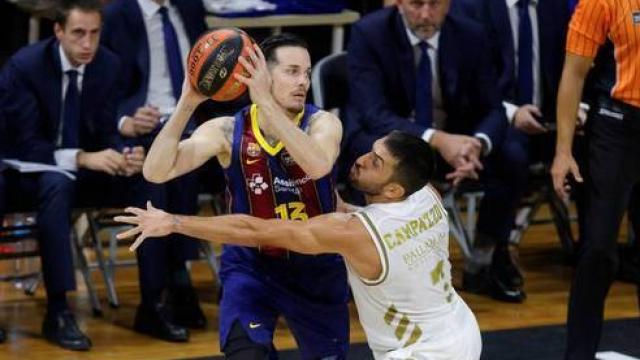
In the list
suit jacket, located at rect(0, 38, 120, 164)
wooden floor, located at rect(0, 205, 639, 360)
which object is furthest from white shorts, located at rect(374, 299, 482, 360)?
suit jacket, located at rect(0, 38, 120, 164)

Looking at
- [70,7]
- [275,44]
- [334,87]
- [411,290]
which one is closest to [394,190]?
[411,290]

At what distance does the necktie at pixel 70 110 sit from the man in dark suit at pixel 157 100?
0.83 ft

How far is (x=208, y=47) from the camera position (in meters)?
4.80

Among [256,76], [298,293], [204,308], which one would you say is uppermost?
[256,76]

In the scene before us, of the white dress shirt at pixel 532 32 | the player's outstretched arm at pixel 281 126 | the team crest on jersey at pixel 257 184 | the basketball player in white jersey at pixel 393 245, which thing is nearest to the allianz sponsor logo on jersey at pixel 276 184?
the team crest on jersey at pixel 257 184

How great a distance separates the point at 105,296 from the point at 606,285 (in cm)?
288

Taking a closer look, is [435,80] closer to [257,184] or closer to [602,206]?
[602,206]

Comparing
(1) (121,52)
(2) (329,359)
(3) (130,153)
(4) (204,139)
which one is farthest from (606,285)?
(1) (121,52)

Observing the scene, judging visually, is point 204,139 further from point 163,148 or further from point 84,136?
point 84,136

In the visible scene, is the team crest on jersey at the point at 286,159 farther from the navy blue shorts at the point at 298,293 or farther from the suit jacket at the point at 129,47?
the suit jacket at the point at 129,47

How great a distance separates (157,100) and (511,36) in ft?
6.55

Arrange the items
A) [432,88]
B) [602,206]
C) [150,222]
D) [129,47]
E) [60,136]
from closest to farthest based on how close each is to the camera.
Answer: [150,222] → [602,206] → [60,136] → [129,47] → [432,88]

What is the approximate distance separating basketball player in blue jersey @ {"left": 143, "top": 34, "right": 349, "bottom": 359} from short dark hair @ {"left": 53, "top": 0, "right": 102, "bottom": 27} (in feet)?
5.91

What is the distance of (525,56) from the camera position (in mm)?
7801
